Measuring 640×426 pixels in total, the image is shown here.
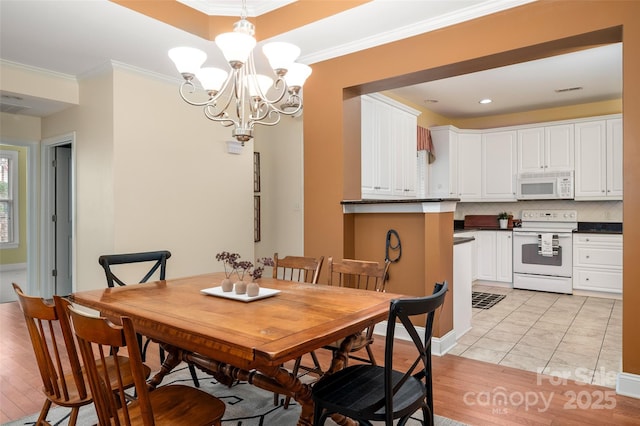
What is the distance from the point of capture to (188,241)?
4422 mm

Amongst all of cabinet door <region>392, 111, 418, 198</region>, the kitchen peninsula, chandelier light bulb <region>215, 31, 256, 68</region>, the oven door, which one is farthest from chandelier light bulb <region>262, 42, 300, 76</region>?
the oven door

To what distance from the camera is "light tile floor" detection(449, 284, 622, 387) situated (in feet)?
9.75

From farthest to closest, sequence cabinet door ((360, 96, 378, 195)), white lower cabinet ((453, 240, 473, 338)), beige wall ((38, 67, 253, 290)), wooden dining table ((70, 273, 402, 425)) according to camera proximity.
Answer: cabinet door ((360, 96, 378, 195))
beige wall ((38, 67, 253, 290))
white lower cabinet ((453, 240, 473, 338))
wooden dining table ((70, 273, 402, 425))

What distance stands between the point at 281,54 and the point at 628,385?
9.36 ft

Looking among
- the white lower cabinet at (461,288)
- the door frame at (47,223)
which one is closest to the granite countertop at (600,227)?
the white lower cabinet at (461,288)

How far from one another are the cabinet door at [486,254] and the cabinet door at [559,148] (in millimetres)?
1310

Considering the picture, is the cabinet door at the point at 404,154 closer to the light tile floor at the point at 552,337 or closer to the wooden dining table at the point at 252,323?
the light tile floor at the point at 552,337

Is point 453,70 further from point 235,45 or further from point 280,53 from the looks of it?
point 235,45

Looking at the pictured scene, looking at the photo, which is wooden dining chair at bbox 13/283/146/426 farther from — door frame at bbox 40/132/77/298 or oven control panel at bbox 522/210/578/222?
oven control panel at bbox 522/210/578/222

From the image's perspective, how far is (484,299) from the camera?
5.27 metres

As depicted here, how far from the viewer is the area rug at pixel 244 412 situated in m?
2.19

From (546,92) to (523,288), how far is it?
2773mm

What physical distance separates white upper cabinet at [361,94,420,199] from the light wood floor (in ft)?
6.96

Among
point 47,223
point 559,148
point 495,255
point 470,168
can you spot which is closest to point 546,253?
point 495,255
